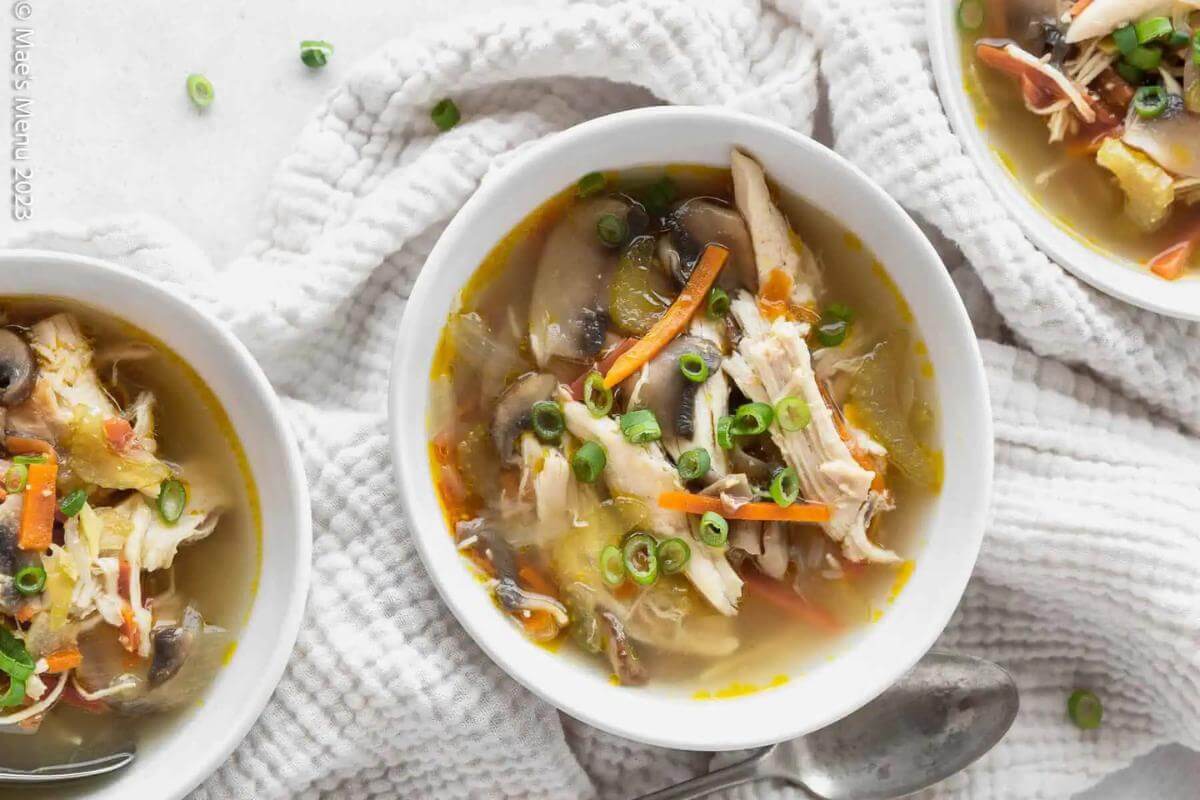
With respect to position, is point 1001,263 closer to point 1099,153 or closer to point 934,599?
point 1099,153

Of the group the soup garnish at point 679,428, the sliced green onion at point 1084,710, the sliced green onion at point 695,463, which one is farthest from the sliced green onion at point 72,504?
the sliced green onion at point 1084,710

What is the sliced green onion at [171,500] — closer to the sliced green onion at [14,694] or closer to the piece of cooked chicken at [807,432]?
the sliced green onion at [14,694]

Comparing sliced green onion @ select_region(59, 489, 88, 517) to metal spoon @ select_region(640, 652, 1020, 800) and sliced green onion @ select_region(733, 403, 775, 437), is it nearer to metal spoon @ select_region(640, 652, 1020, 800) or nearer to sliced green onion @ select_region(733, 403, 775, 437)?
sliced green onion @ select_region(733, 403, 775, 437)

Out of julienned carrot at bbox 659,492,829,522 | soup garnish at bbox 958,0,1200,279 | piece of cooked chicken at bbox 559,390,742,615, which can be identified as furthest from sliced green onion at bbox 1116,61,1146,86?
piece of cooked chicken at bbox 559,390,742,615

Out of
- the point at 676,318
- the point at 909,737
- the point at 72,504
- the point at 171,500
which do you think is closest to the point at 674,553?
the point at 676,318

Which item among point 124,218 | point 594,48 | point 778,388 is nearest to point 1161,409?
point 778,388
